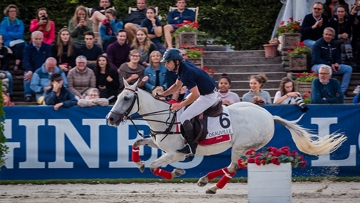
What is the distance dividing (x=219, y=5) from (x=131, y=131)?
312 inches

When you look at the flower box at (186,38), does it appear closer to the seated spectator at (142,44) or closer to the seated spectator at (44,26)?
the seated spectator at (142,44)

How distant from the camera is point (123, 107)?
14.0 metres

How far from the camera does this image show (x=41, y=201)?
573 inches

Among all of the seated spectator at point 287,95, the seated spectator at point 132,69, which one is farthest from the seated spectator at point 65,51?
the seated spectator at point 287,95

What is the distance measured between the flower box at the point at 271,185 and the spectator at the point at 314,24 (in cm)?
785

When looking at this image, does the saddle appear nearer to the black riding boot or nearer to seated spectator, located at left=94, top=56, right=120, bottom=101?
the black riding boot

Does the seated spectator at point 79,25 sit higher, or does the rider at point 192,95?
the seated spectator at point 79,25

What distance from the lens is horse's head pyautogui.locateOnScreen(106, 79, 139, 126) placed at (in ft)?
45.4

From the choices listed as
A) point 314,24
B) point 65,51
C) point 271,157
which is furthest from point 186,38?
point 271,157

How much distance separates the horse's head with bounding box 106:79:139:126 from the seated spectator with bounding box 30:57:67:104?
458 cm

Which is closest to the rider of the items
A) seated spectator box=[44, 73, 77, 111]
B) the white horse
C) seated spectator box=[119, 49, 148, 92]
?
the white horse

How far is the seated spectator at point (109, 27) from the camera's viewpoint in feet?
67.0

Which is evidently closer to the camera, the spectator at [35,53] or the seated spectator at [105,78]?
the seated spectator at [105,78]

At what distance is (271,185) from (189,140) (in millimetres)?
1525
